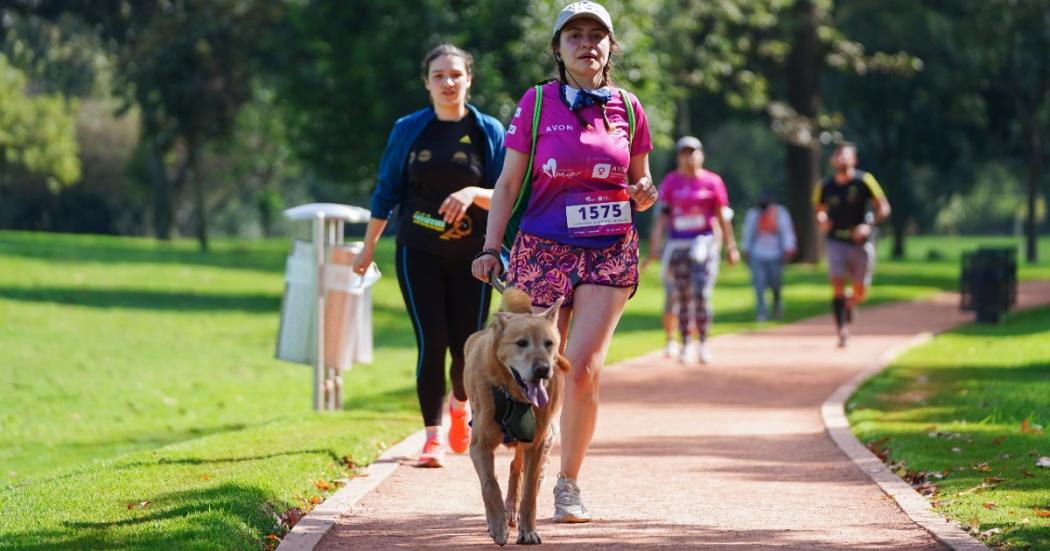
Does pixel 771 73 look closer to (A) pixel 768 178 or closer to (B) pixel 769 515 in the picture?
(A) pixel 768 178

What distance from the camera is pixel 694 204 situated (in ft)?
52.0

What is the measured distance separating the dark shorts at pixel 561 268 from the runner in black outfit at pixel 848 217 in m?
10.7

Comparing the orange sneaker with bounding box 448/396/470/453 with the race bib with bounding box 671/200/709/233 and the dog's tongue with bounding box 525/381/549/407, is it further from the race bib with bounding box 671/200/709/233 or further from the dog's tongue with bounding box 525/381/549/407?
the race bib with bounding box 671/200/709/233

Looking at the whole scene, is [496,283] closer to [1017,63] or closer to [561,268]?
[561,268]

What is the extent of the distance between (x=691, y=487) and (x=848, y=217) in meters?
9.46

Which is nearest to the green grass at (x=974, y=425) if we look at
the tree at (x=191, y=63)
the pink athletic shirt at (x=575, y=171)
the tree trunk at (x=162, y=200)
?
the pink athletic shirt at (x=575, y=171)

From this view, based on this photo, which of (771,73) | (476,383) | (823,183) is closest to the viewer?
(476,383)

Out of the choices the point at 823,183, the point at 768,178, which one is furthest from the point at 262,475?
the point at 768,178

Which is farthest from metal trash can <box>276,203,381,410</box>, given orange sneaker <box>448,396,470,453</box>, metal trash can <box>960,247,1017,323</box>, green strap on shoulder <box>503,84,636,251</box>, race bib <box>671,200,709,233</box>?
metal trash can <box>960,247,1017,323</box>

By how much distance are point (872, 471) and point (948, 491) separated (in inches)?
35.0

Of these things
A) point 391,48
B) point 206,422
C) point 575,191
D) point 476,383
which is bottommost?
point 206,422

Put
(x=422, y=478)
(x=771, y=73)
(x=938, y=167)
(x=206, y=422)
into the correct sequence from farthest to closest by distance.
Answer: (x=938, y=167), (x=771, y=73), (x=206, y=422), (x=422, y=478)

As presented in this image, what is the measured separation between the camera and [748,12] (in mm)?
35094

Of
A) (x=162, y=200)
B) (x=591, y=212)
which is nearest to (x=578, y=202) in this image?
(x=591, y=212)
